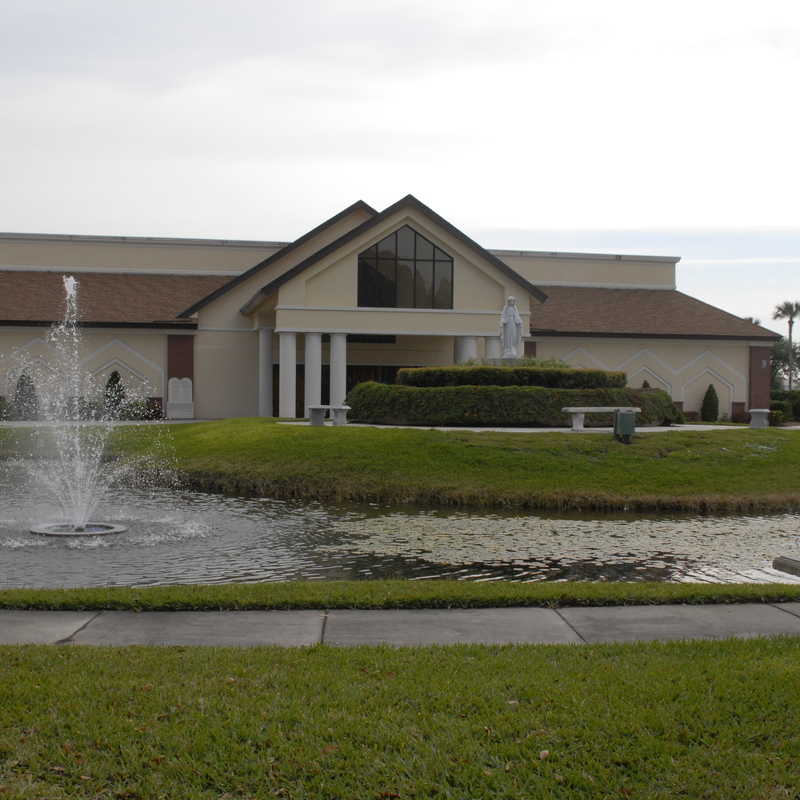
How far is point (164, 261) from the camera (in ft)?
139

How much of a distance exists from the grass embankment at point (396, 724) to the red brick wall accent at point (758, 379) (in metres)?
36.1

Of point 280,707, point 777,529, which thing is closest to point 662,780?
point 280,707

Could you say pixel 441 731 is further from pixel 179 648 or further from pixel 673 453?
pixel 673 453

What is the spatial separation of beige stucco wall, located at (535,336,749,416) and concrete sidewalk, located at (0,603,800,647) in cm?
3168

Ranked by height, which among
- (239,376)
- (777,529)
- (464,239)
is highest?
(464,239)

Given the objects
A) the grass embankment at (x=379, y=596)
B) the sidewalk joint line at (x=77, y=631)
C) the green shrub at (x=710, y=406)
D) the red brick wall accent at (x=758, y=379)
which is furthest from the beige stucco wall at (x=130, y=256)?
the sidewalk joint line at (x=77, y=631)

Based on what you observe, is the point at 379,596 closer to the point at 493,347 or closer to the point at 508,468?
the point at 508,468

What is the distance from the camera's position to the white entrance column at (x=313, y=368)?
108 ft

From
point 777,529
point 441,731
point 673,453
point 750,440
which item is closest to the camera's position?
point 441,731

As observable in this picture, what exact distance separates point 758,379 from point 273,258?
2076 cm

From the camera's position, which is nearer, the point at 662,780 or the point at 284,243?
the point at 662,780

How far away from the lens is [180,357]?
121 ft

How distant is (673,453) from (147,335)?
22775 millimetres

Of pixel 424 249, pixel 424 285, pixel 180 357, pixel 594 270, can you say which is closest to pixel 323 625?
pixel 424 285
